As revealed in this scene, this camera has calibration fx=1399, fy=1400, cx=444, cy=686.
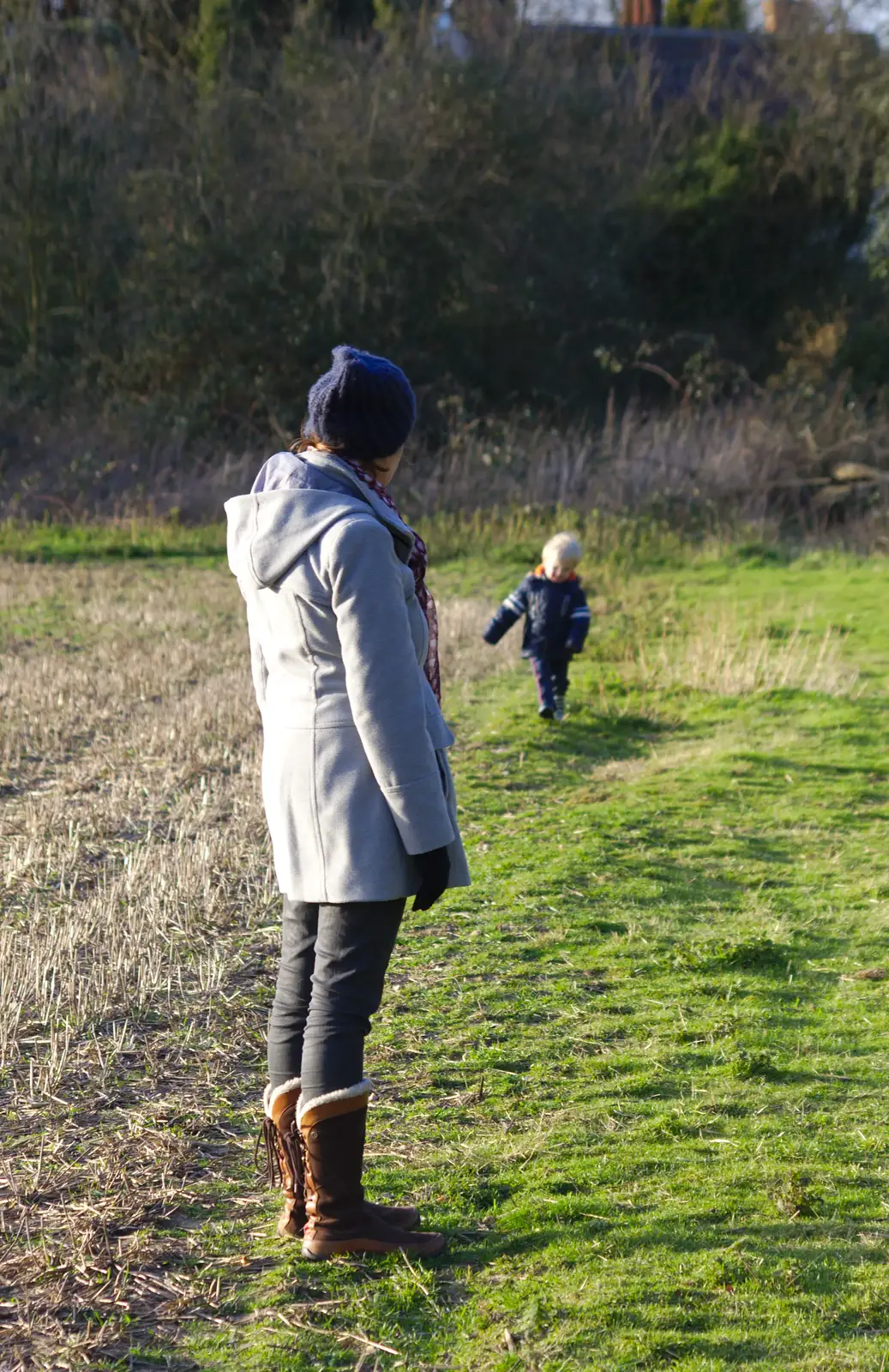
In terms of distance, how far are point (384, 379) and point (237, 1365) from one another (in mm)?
2108

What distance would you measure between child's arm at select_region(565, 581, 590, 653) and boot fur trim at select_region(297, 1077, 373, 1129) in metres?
5.86

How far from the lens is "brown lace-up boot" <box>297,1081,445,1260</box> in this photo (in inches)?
124

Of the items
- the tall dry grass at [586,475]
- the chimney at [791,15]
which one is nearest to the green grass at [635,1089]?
the tall dry grass at [586,475]

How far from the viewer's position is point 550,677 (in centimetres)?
923

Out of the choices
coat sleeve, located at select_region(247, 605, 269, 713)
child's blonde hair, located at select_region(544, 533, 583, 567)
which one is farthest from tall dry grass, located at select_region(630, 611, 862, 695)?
coat sleeve, located at select_region(247, 605, 269, 713)

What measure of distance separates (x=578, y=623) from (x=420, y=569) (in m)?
5.59

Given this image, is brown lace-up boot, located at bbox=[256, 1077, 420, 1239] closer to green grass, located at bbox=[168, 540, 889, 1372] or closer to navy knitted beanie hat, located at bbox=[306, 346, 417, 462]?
green grass, located at bbox=[168, 540, 889, 1372]

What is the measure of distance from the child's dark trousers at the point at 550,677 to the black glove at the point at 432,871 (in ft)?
19.7

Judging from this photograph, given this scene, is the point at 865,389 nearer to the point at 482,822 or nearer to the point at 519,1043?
the point at 482,822

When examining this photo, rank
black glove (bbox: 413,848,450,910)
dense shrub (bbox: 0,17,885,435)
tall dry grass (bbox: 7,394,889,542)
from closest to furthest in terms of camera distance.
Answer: black glove (bbox: 413,848,450,910)
tall dry grass (bbox: 7,394,889,542)
dense shrub (bbox: 0,17,885,435)

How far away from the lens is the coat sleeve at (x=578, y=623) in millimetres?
8828

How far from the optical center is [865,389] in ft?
89.4

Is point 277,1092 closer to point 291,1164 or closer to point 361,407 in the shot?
point 291,1164

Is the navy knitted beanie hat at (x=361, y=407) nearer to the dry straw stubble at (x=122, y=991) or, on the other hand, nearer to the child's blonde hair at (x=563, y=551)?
the dry straw stubble at (x=122, y=991)
